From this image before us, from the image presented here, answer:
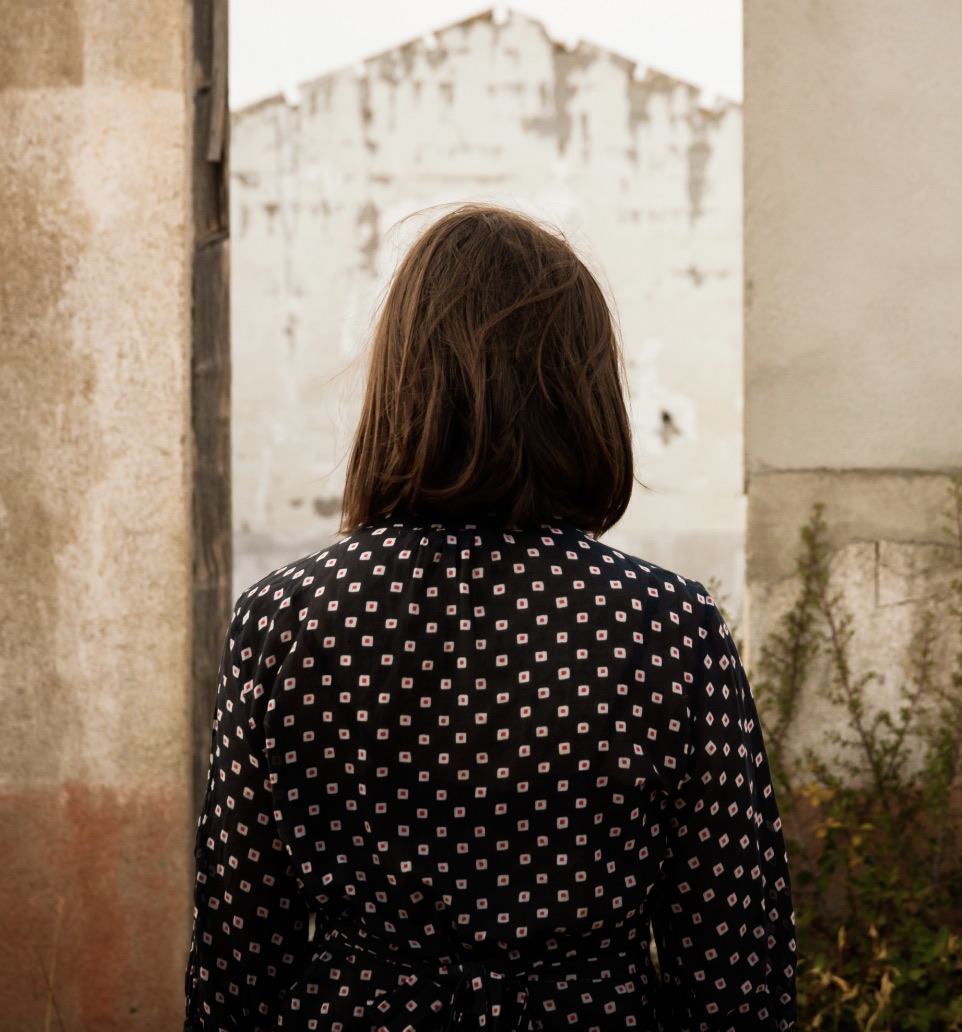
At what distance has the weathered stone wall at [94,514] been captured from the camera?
2693mm

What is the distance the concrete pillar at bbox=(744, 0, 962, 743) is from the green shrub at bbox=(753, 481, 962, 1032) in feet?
0.18

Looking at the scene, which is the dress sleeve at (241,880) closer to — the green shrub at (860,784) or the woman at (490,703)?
the woman at (490,703)

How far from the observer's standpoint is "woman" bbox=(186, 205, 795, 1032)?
4.00 ft

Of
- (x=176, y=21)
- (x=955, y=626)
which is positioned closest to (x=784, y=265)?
(x=955, y=626)

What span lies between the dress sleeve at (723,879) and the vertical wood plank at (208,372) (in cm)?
170

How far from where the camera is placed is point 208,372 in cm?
278

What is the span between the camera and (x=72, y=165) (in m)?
2.70

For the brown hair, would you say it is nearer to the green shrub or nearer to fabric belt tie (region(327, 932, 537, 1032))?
fabric belt tie (region(327, 932, 537, 1032))

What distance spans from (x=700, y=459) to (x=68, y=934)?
481 inches

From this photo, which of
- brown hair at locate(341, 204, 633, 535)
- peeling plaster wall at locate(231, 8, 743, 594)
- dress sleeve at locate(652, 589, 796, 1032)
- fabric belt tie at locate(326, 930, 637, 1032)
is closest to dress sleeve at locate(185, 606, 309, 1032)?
fabric belt tie at locate(326, 930, 637, 1032)

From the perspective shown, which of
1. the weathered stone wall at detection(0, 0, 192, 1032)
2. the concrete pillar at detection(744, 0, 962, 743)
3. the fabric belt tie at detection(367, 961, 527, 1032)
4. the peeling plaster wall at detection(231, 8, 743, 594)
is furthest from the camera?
the peeling plaster wall at detection(231, 8, 743, 594)

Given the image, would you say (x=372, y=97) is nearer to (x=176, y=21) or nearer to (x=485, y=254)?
(x=176, y=21)

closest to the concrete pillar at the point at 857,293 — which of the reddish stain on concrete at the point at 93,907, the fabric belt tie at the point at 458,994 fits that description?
the reddish stain on concrete at the point at 93,907

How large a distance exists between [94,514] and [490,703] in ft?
5.98
